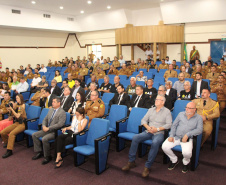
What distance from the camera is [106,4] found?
420 inches

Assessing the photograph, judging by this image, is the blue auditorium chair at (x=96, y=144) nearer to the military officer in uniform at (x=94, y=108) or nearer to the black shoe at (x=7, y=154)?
the military officer in uniform at (x=94, y=108)

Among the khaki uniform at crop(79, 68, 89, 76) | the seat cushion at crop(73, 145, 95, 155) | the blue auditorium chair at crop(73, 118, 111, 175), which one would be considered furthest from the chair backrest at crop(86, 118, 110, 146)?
the khaki uniform at crop(79, 68, 89, 76)

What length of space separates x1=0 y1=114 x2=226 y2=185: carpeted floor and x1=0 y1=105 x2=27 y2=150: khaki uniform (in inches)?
13.7

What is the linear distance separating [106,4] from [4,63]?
22.0ft

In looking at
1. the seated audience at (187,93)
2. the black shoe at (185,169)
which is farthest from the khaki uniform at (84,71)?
the black shoe at (185,169)

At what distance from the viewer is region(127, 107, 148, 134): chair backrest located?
354cm

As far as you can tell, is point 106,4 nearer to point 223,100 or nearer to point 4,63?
point 4,63

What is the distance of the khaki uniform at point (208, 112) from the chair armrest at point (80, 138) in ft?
6.18

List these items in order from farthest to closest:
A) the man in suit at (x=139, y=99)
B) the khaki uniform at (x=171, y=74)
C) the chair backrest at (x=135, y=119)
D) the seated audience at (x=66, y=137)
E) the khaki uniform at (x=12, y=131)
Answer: the khaki uniform at (x=171, y=74) < the man in suit at (x=139, y=99) < the khaki uniform at (x=12, y=131) < the chair backrest at (x=135, y=119) < the seated audience at (x=66, y=137)

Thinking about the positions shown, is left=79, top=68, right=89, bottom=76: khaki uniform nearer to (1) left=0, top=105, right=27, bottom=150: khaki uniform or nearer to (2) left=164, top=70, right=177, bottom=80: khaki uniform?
(2) left=164, top=70, right=177, bottom=80: khaki uniform

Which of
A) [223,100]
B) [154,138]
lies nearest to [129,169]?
[154,138]

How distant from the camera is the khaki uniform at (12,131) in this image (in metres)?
3.86

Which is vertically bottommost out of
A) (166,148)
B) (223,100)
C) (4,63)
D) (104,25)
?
(166,148)

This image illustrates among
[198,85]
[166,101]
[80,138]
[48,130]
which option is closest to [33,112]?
[48,130]
